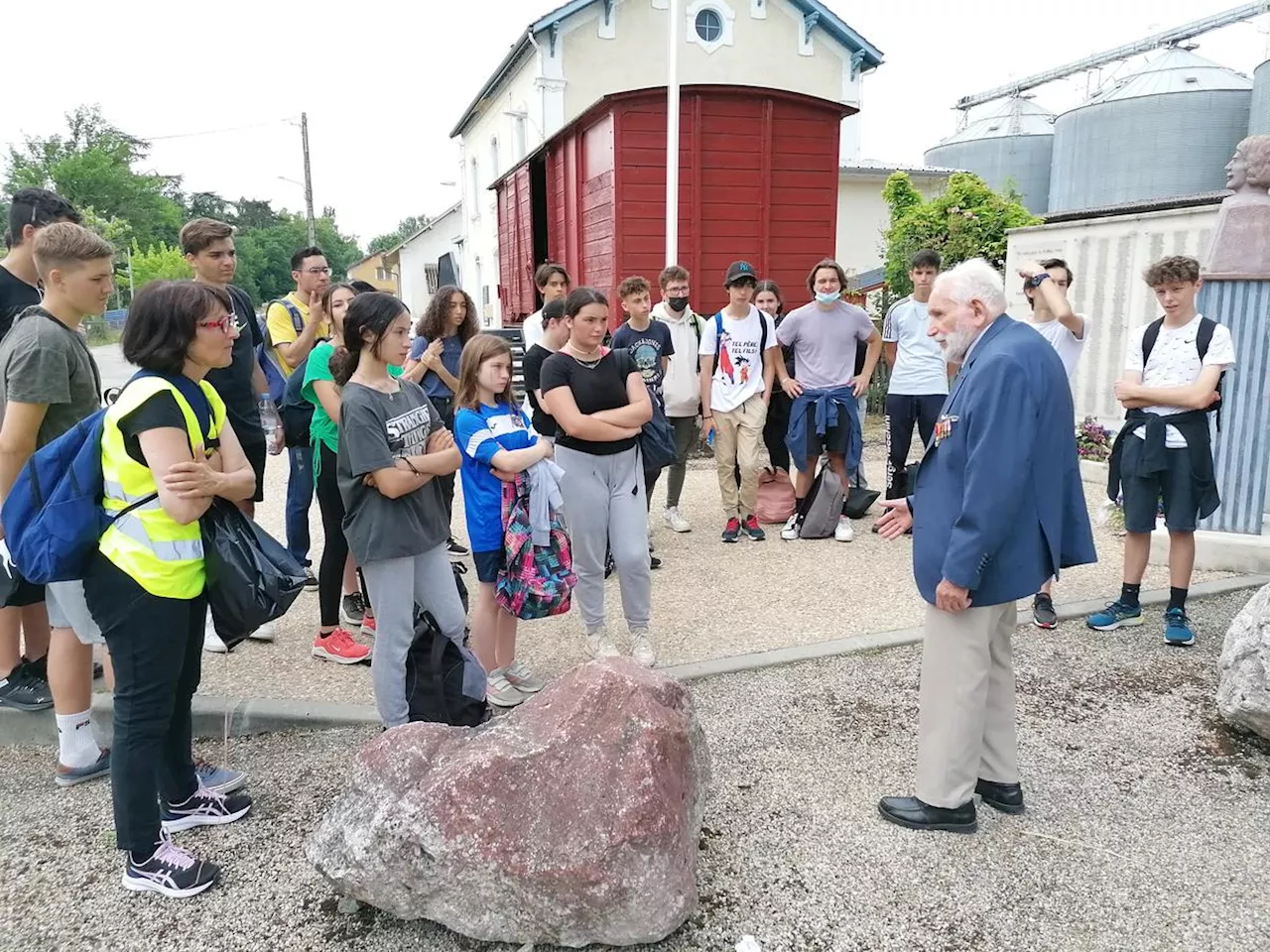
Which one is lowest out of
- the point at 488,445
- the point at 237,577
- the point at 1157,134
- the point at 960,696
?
the point at 960,696

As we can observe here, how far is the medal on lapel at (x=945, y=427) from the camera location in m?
2.72

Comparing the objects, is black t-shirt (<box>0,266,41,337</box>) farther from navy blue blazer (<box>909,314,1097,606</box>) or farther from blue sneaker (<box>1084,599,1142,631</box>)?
blue sneaker (<box>1084,599,1142,631</box>)

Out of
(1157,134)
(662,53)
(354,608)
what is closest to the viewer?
(354,608)

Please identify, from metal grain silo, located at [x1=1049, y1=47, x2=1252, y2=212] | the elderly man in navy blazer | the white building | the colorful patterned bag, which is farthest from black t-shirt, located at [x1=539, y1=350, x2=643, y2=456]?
metal grain silo, located at [x1=1049, y1=47, x2=1252, y2=212]

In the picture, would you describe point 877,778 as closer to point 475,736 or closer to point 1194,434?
point 475,736

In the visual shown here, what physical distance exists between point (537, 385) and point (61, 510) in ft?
9.19

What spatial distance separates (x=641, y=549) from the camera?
13.7ft

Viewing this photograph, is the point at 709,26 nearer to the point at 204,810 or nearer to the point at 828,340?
the point at 828,340

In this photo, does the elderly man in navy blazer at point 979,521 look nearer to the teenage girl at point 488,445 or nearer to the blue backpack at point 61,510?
the teenage girl at point 488,445

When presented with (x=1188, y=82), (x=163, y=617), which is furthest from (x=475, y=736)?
(x=1188, y=82)

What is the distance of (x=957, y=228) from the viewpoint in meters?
14.1

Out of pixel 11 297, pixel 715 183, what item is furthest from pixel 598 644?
pixel 715 183

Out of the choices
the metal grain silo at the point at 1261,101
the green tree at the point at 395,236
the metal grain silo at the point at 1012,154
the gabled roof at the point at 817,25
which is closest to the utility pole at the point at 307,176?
the gabled roof at the point at 817,25

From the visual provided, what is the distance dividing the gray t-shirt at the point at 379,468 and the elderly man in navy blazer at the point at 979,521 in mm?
1791
